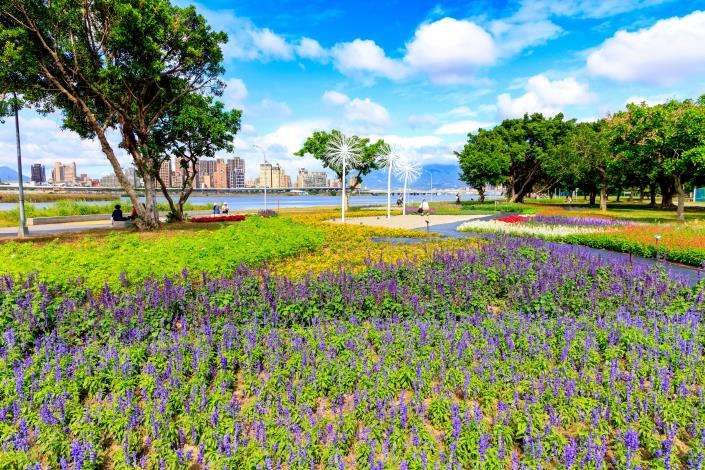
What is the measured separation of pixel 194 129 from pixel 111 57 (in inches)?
287

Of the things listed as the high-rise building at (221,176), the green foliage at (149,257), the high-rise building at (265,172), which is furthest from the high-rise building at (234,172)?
the green foliage at (149,257)

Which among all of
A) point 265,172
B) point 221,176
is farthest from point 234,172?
point 265,172

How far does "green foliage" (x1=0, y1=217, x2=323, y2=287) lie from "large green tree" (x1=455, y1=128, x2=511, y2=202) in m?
43.4

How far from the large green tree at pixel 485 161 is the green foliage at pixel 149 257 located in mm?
43355

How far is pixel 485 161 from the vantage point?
52.7 meters

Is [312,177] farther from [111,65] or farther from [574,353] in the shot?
[574,353]

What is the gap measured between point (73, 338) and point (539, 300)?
28.0ft

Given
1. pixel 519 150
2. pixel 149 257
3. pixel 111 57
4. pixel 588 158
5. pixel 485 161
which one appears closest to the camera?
pixel 149 257

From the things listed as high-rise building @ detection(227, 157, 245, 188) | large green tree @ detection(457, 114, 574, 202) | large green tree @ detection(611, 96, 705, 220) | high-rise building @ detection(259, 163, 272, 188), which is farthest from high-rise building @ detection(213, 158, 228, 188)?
large green tree @ detection(611, 96, 705, 220)

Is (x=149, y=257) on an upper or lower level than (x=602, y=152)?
lower

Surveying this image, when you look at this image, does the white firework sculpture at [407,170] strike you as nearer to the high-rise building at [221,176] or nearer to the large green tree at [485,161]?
the large green tree at [485,161]

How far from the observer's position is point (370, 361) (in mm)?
5371

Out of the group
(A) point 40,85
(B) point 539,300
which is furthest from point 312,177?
(B) point 539,300

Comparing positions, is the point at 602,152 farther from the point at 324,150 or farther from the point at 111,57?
the point at 111,57
